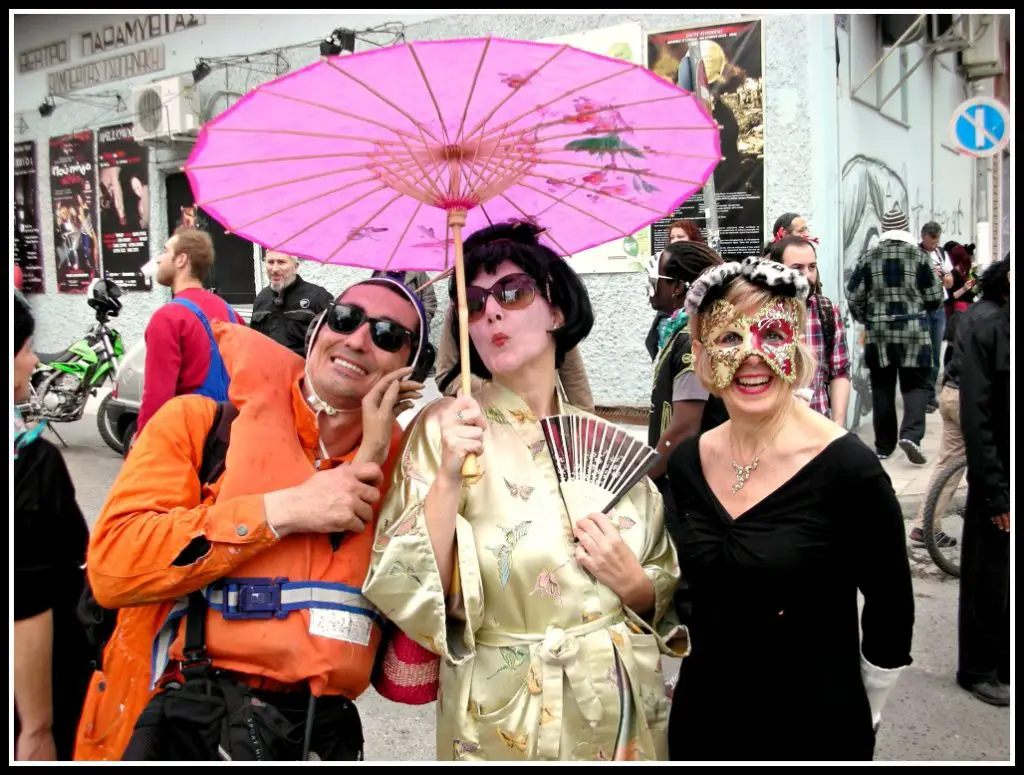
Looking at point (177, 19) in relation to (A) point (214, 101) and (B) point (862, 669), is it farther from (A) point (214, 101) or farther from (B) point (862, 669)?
(B) point (862, 669)

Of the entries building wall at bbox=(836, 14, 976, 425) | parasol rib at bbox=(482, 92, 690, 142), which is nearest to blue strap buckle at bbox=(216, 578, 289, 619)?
parasol rib at bbox=(482, 92, 690, 142)

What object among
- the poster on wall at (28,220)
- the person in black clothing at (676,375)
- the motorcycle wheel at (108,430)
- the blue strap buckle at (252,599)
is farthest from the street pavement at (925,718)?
the poster on wall at (28,220)

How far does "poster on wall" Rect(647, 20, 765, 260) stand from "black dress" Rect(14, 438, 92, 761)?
7.32 m

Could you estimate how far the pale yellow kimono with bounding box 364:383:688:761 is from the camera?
1896 mm

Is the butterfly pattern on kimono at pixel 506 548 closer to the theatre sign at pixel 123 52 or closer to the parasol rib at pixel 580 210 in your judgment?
the parasol rib at pixel 580 210

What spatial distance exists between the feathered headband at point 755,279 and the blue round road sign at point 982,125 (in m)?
6.11

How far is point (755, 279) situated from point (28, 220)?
52.1 ft

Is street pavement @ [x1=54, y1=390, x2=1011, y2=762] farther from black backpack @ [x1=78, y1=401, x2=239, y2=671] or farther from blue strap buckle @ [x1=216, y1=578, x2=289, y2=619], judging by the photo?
blue strap buckle @ [x1=216, y1=578, x2=289, y2=619]

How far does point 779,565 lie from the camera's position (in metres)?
1.93

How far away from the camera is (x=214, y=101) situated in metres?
11.8

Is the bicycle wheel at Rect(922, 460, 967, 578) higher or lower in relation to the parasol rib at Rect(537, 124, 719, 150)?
lower

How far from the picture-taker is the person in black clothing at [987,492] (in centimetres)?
369

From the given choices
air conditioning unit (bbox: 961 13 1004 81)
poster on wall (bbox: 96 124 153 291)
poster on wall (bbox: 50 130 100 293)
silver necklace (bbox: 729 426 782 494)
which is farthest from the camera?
poster on wall (bbox: 50 130 100 293)

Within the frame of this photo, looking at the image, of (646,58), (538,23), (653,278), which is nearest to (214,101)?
(538,23)
